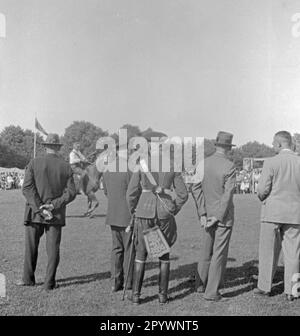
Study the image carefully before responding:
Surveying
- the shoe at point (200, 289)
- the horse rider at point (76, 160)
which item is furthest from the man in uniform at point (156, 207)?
the horse rider at point (76, 160)

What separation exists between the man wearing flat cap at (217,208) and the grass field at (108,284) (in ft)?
1.10

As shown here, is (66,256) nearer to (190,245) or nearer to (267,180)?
(190,245)

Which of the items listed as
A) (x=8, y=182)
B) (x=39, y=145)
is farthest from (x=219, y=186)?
(x=39, y=145)

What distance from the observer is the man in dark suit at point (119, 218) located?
7.02m

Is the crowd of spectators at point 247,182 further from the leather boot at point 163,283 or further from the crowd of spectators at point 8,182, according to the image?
the leather boot at point 163,283

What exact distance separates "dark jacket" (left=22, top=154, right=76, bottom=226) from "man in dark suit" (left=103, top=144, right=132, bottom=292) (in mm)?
609

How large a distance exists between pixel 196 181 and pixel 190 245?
3.93 m

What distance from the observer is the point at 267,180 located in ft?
22.5

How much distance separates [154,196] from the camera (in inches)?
253

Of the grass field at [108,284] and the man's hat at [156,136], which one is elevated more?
the man's hat at [156,136]

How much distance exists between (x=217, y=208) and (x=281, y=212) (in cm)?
92

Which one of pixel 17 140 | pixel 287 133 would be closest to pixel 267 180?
pixel 287 133

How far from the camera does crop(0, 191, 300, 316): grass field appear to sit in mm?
6090

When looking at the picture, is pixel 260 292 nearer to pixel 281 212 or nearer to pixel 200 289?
pixel 200 289
